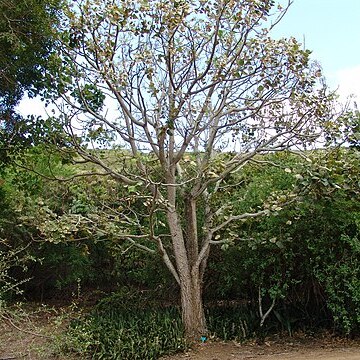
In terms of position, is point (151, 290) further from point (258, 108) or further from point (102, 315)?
point (258, 108)

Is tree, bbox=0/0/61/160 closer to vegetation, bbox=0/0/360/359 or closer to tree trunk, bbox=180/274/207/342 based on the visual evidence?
vegetation, bbox=0/0/360/359

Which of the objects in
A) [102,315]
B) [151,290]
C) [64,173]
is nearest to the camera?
[102,315]

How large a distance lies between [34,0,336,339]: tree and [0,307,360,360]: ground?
1.82 feet

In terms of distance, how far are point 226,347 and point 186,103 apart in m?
3.65

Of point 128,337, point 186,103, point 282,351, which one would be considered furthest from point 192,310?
point 186,103

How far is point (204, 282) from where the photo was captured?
28.1 feet

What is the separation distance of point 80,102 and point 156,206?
212 cm

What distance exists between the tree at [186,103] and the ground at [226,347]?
56cm

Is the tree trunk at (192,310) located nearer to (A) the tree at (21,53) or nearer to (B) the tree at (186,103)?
(B) the tree at (186,103)

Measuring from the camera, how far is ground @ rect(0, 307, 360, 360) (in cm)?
633

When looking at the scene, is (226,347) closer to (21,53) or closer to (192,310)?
(192,310)

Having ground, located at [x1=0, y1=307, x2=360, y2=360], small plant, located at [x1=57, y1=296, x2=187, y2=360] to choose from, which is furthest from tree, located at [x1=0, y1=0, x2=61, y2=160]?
small plant, located at [x1=57, y1=296, x2=187, y2=360]

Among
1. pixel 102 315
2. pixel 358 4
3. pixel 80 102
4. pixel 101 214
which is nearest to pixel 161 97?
pixel 80 102

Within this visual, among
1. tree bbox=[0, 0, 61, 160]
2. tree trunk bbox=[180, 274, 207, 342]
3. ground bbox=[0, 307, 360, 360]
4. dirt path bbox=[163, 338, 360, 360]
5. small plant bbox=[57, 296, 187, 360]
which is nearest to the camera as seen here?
ground bbox=[0, 307, 360, 360]
